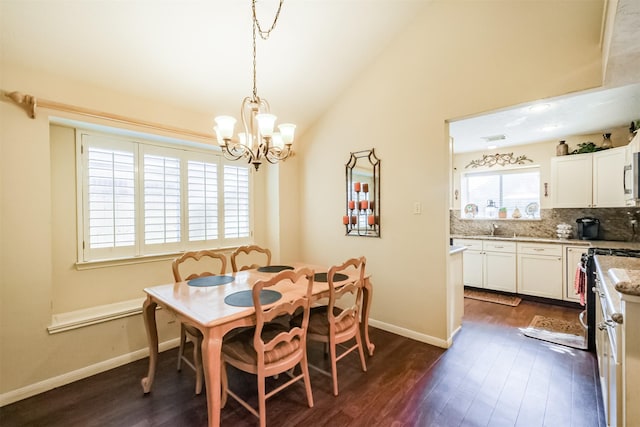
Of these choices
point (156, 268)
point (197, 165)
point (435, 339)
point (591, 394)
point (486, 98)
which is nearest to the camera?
point (591, 394)

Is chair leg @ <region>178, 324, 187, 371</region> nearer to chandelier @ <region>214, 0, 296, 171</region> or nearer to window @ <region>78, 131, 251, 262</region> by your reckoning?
window @ <region>78, 131, 251, 262</region>

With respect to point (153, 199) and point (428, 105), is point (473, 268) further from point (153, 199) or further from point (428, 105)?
point (153, 199)

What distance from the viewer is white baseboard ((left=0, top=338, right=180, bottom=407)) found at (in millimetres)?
2035

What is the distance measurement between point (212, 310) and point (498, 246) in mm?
4439

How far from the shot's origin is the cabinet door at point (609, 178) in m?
3.63

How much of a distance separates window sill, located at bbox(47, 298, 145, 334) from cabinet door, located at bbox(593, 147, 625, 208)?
5.75 metres

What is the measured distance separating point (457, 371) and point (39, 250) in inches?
138

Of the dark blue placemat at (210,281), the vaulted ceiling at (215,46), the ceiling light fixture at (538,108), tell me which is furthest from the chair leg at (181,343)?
the ceiling light fixture at (538,108)

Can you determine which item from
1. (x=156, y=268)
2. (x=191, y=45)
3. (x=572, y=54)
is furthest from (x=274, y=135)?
(x=572, y=54)

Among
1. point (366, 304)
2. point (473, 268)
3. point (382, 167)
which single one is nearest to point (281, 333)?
point (366, 304)

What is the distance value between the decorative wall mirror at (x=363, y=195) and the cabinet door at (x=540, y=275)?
2.64m

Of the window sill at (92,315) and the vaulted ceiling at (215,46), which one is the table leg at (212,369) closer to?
the window sill at (92,315)

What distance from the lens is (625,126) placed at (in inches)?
149

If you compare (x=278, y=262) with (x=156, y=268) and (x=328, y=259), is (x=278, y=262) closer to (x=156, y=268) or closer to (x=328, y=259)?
(x=328, y=259)
